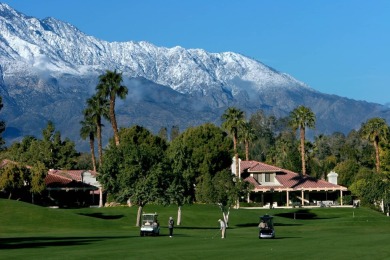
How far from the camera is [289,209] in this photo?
135125 mm

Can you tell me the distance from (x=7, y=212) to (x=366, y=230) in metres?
36.9

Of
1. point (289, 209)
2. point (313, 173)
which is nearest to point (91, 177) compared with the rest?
point (289, 209)

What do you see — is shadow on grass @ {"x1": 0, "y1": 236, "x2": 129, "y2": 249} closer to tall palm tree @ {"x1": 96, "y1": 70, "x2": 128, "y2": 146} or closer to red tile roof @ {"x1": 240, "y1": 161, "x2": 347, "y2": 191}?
tall palm tree @ {"x1": 96, "y1": 70, "x2": 128, "y2": 146}

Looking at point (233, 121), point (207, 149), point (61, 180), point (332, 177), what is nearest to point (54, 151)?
point (61, 180)

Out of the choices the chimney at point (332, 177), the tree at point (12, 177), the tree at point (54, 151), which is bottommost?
the tree at point (12, 177)

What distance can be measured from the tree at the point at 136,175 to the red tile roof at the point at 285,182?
57402mm

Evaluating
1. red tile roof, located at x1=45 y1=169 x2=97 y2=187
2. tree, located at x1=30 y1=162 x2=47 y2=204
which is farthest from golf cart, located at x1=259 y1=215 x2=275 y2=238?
red tile roof, located at x1=45 y1=169 x2=97 y2=187

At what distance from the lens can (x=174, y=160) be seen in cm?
10281

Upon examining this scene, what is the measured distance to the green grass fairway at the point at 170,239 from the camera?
5416cm

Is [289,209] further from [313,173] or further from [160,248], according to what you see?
[160,248]

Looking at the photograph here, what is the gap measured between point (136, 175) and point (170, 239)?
23553mm

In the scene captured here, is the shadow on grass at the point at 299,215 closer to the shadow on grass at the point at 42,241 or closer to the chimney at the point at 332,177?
the chimney at the point at 332,177

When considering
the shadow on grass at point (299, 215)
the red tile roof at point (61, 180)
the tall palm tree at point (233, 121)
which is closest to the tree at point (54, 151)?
the red tile roof at point (61, 180)

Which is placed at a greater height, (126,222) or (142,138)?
(142,138)
